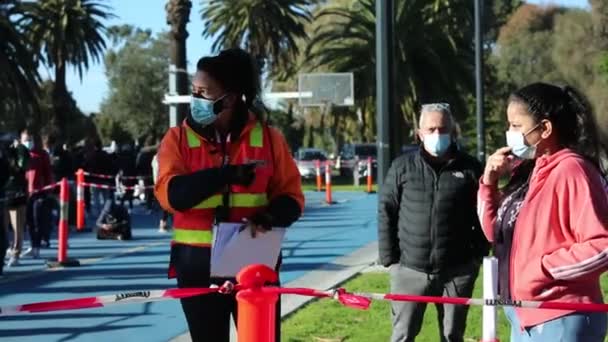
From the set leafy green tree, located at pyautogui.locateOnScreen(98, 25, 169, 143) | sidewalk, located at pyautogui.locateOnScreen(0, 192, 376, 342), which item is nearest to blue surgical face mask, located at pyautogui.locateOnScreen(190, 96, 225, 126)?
sidewalk, located at pyautogui.locateOnScreen(0, 192, 376, 342)

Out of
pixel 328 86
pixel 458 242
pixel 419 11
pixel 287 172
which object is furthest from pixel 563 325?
pixel 419 11

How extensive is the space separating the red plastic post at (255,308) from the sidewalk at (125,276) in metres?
5.15

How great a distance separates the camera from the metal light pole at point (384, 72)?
12663 millimetres

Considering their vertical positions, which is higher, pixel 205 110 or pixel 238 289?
pixel 205 110

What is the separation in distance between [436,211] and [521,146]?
7.29 feet

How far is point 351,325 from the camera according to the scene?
362 inches

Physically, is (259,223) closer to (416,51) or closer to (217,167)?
(217,167)

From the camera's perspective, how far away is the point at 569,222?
397cm

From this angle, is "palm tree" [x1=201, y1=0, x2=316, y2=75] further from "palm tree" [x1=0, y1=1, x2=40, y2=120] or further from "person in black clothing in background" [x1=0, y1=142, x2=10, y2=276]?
"person in black clothing in background" [x1=0, y1=142, x2=10, y2=276]

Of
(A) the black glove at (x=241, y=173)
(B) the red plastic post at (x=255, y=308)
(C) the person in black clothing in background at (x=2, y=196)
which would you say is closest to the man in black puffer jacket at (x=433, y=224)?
(A) the black glove at (x=241, y=173)

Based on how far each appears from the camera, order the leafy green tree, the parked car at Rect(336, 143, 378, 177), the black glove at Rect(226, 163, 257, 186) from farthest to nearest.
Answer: the leafy green tree → the parked car at Rect(336, 143, 378, 177) → the black glove at Rect(226, 163, 257, 186)

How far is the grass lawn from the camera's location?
8.55 meters

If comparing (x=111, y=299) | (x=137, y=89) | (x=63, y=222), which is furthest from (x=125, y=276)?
(x=137, y=89)

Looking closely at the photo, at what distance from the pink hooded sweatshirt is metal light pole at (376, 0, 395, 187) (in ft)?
27.5
